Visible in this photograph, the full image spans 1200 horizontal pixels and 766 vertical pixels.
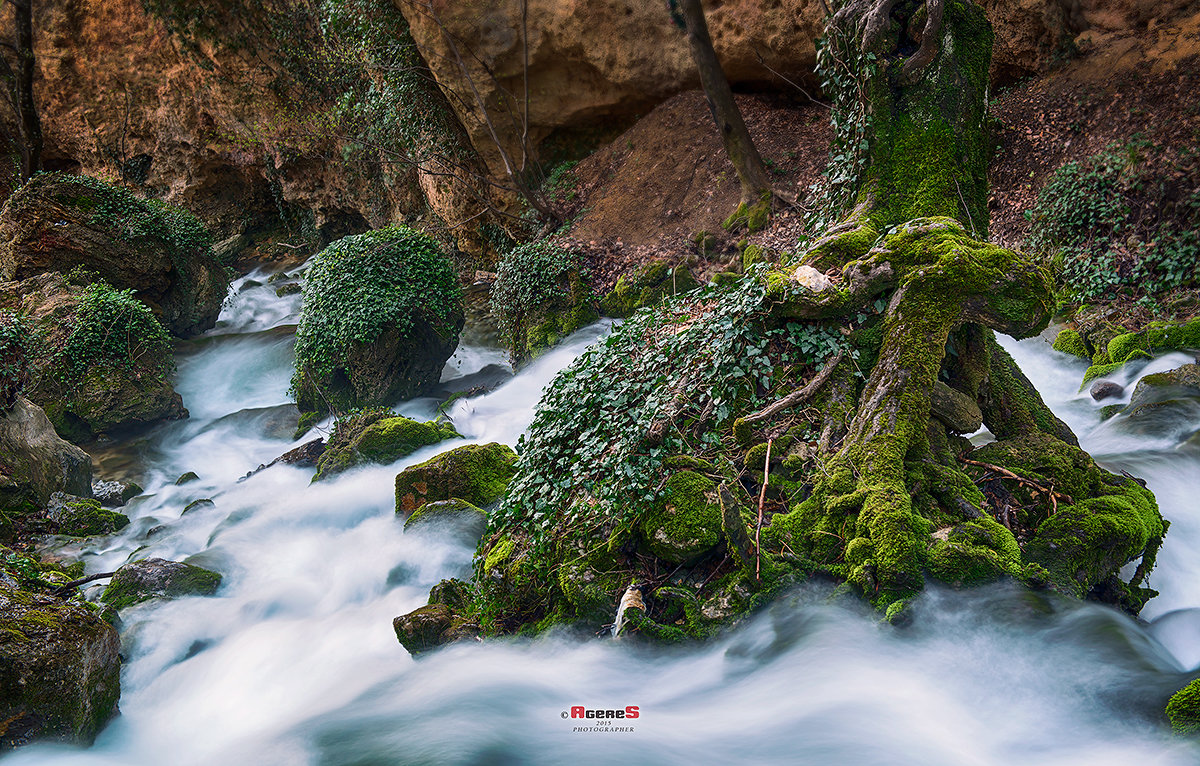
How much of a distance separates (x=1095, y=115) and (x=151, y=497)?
13.7 metres

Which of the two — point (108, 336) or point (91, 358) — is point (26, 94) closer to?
point (108, 336)

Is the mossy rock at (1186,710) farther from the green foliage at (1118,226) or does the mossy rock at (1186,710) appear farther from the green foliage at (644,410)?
the green foliage at (1118,226)

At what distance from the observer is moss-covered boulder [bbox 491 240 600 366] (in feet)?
39.7

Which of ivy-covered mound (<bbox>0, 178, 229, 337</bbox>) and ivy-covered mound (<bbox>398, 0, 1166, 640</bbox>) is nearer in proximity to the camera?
ivy-covered mound (<bbox>398, 0, 1166, 640</bbox>)

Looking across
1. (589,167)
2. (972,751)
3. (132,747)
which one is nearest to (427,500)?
(132,747)

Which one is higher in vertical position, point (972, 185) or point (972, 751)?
point (972, 185)

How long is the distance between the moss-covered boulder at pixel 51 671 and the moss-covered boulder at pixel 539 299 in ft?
25.8

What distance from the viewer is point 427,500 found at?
23.5 ft

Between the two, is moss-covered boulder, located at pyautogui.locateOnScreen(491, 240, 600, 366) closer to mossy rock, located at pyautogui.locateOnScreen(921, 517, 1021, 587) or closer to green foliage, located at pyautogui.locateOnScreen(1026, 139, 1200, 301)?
green foliage, located at pyautogui.locateOnScreen(1026, 139, 1200, 301)

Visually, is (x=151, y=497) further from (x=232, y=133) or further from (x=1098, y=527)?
(x=232, y=133)

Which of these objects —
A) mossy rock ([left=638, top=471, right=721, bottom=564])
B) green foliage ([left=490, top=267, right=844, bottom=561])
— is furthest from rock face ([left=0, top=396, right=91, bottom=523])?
mossy rock ([left=638, top=471, right=721, bottom=564])

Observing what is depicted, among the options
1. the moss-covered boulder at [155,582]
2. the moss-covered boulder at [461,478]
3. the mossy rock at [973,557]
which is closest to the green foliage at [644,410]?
the mossy rock at [973,557]

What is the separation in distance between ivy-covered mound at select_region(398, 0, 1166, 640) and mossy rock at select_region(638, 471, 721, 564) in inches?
0.5

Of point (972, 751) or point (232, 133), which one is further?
point (232, 133)
